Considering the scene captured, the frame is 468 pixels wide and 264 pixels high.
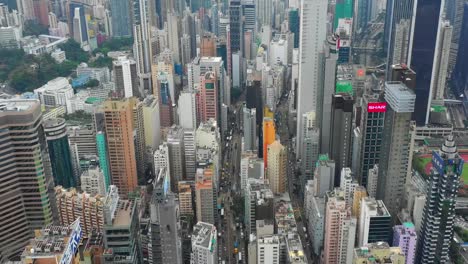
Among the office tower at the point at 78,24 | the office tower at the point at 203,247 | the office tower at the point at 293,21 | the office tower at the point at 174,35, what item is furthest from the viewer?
the office tower at the point at 78,24

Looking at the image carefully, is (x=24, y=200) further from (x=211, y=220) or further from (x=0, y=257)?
(x=211, y=220)

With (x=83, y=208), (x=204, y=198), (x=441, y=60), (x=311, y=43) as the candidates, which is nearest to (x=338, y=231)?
(x=204, y=198)

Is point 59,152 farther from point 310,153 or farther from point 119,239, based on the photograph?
point 310,153

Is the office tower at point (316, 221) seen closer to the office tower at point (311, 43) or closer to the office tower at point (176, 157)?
the office tower at point (176, 157)

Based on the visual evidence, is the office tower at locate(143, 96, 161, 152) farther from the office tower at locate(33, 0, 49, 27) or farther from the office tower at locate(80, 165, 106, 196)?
the office tower at locate(33, 0, 49, 27)

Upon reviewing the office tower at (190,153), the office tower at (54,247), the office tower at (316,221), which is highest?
the office tower at (54,247)

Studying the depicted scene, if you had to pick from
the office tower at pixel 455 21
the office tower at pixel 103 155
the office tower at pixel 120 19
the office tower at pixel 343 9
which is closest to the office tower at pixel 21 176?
the office tower at pixel 103 155
